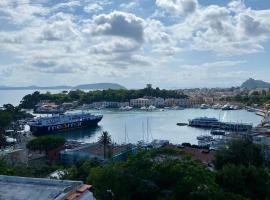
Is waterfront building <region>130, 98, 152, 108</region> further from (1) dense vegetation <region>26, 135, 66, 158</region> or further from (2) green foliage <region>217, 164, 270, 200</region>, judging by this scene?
(2) green foliage <region>217, 164, 270, 200</region>

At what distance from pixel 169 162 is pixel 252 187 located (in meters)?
3.10

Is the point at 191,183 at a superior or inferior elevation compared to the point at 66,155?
superior

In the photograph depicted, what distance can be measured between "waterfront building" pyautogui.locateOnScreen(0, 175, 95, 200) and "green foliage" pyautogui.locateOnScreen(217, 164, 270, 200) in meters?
A: 6.47

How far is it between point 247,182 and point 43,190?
7268mm

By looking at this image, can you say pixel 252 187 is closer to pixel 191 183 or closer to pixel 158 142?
pixel 191 183

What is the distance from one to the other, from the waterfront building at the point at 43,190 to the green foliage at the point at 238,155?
1144 cm

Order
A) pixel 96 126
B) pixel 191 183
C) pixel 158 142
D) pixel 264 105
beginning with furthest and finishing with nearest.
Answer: pixel 264 105 < pixel 96 126 < pixel 158 142 < pixel 191 183

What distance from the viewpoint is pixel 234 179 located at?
10.2 m

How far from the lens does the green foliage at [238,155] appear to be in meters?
15.2

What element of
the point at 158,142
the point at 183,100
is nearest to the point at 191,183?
the point at 158,142

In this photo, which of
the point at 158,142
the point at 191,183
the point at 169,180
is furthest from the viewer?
the point at 158,142

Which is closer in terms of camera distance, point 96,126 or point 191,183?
point 191,183

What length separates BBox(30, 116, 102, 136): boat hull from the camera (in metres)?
37.3

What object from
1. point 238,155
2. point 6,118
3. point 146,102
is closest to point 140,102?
point 146,102
